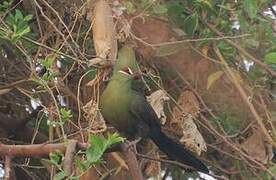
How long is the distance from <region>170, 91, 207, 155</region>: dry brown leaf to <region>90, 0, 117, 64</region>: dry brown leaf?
53cm

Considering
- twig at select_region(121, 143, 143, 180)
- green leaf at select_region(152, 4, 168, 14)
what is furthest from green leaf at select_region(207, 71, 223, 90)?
twig at select_region(121, 143, 143, 180)

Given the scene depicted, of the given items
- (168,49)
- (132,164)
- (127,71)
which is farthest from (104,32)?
(168,49)

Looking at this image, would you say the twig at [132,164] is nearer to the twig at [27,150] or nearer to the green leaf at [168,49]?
the twig at [27,150]

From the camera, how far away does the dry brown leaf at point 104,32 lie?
2.11 meters

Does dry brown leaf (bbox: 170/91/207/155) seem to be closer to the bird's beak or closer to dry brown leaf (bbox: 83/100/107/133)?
the bird's beak

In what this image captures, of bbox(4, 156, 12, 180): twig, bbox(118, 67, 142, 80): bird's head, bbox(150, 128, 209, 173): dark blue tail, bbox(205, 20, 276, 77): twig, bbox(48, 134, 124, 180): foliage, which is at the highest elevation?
bbox(48, 134, 124, 180): foliage

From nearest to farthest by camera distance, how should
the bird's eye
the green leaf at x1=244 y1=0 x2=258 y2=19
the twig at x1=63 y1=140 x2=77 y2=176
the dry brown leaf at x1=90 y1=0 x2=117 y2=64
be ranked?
the twig at x1=63 y1=140 x2=77 y2=176, the dry brown leaf at x1=90 y1=0 x2=117 y2=64, the bird's eye, the green leaf at x1=244 y1=0 x2=258 y2=19

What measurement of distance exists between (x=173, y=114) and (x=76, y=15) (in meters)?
0.55

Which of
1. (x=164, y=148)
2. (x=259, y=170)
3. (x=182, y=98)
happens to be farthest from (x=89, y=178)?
(x=259, y=170)

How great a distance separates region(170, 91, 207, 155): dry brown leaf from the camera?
2.52 meters

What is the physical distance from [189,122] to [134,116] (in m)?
0.22

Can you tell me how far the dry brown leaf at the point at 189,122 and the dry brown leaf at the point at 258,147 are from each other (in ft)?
0.79

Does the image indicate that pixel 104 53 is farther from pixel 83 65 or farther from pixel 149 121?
pixel 149 121

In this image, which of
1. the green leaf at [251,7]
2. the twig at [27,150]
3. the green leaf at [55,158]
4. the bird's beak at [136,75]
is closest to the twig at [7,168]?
the twig at [27,150]
